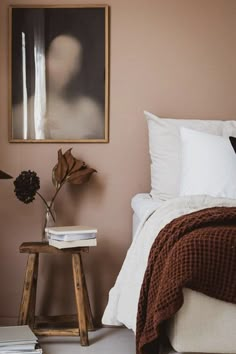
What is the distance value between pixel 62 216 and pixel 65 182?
0.66ft

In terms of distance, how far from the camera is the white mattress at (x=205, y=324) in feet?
6.29

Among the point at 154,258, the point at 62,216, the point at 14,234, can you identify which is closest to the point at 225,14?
the point at 62,216

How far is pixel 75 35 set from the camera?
365 cm

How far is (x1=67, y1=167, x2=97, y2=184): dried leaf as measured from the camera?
3.50m

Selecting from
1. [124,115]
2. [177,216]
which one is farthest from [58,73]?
[177,216]

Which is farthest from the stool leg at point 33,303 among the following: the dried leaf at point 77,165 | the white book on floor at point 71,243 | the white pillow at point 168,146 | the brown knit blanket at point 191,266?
the brown knit blanket at point 191,266

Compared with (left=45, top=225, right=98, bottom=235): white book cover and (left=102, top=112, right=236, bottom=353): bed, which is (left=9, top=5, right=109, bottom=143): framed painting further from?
(left=45, top=225, right=98, bottom=235): white book cover

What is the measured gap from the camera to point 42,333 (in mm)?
3273

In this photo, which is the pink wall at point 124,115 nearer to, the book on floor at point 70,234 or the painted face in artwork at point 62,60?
the painted face in artwork at point 62,60

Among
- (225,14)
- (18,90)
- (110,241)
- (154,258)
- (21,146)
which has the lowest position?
(110,241)

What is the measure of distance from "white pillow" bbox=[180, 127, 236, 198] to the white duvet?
20.8 inches

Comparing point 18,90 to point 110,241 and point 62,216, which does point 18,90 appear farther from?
point 110,241

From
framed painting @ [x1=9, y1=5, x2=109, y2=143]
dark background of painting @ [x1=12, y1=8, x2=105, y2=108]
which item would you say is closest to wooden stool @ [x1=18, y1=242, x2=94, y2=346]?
framed painting @ [x1=9, y1=5, x2=109, y2=143]

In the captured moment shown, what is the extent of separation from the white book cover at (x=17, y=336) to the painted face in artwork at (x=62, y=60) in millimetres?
1382
